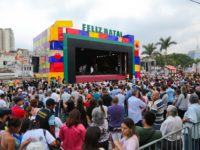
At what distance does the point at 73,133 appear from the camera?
5312mm

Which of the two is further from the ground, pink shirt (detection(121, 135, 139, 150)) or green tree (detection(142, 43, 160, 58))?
green tree (detection(142, 43, 160, 58))

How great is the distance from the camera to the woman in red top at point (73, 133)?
5309 millimetres

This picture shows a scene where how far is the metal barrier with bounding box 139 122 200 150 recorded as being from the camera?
4775mm

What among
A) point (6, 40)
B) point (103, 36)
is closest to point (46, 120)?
point (103, 36)

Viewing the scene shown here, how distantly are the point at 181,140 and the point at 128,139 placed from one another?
1611mm

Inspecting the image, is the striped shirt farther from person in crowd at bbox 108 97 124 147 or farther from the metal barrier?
the metal barrier

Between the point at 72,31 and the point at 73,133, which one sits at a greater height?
the point at 72,31

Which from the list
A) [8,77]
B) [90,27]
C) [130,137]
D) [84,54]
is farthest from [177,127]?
[84,54]

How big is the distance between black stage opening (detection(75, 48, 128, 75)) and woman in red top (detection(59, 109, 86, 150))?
31.8 metres

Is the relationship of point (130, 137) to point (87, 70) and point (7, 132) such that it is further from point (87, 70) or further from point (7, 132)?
point (87, 70)

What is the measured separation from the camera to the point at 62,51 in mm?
27328

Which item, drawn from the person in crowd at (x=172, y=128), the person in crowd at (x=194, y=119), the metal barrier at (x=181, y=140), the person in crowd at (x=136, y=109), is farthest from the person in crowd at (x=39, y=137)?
the person in crowd at (x=136, y=109)

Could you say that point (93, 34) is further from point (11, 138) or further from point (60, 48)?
point (11, 138)

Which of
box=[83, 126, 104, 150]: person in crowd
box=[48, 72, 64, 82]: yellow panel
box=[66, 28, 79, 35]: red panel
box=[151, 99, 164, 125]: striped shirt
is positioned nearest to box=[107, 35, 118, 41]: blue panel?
box=[66, 28, 79, 35]: red panel
